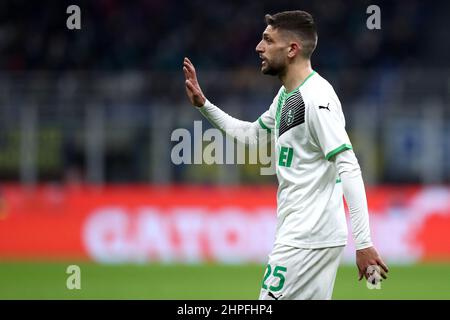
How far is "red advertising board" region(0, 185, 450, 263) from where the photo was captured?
49.9 ft

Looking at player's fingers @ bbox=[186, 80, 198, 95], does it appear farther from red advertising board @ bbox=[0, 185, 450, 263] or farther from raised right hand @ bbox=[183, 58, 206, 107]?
red advertising board @ bbox=[0, 185, 450, 263]

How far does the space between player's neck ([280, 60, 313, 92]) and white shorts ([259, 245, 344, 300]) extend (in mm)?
962

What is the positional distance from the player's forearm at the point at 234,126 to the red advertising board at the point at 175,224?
8.54 metres

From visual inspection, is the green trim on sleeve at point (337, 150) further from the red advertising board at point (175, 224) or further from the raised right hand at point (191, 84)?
the red advertising board at point (175, 224)

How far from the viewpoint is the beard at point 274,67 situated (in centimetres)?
584

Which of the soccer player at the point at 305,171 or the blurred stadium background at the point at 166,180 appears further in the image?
the blurred stadium background at the point at 166,180

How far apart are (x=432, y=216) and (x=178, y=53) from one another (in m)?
7.11

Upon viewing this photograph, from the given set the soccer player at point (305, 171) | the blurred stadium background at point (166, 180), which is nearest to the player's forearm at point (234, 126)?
the soccer player at point (305, 171)

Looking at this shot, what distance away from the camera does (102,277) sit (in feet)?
43.4

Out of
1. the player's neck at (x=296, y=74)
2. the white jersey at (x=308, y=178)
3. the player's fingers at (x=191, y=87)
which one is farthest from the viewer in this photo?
the player's fingers at (x=191, y=87)

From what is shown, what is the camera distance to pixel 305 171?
5.66m

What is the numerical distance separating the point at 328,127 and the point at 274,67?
24.6 inches

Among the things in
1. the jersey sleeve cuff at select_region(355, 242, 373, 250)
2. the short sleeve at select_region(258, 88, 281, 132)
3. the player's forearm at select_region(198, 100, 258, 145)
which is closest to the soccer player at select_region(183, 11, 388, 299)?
the jersey sleeve cuff at select_region(355, 242, 373, 250)

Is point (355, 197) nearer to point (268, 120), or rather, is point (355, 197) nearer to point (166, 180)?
point (268, 120)
